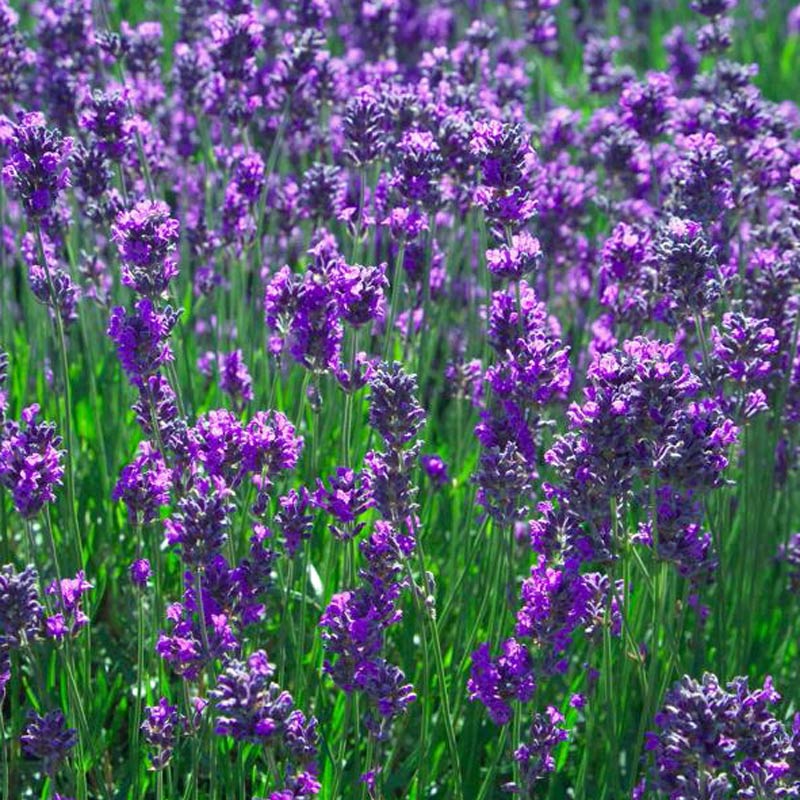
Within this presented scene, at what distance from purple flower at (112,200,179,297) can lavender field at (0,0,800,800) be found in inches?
0.4

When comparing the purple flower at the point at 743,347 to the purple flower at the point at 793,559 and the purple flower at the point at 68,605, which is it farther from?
the purple flower at the point at 68,605

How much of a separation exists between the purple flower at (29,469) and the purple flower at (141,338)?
250mm

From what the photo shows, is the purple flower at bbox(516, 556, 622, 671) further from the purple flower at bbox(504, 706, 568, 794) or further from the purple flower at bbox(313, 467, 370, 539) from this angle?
the purple flower at bbox(313, 467, 370, 539)

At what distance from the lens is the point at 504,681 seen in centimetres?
280

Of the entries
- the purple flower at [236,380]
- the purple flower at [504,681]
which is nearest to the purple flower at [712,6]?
the purple flower at [236,380]

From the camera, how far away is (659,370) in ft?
8.47

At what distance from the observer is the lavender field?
2688 millimetres

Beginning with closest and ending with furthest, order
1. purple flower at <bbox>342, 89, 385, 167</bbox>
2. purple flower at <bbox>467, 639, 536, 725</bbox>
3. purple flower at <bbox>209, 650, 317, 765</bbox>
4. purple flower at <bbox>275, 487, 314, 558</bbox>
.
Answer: purple flower at <bbox>209, 650, 317, 765</bbox>
purple flower at <bbox>467, 639, 536, 725</bbox>
purple flower at <bbox>275, 487, 314, 558</bbox>
purple flower at <bbox>342, 89, 385, 167</bbox>

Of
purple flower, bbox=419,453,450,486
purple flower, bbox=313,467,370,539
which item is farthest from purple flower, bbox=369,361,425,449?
purple flower, bbox=419,453,450,486

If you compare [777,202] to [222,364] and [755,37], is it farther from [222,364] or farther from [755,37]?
[755,37]

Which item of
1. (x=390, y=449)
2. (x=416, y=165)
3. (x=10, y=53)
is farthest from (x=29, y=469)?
(x=10, y=53)

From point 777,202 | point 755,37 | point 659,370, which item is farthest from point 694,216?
point 755,37

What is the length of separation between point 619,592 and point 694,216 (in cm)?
101

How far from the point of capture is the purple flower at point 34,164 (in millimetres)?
2883
